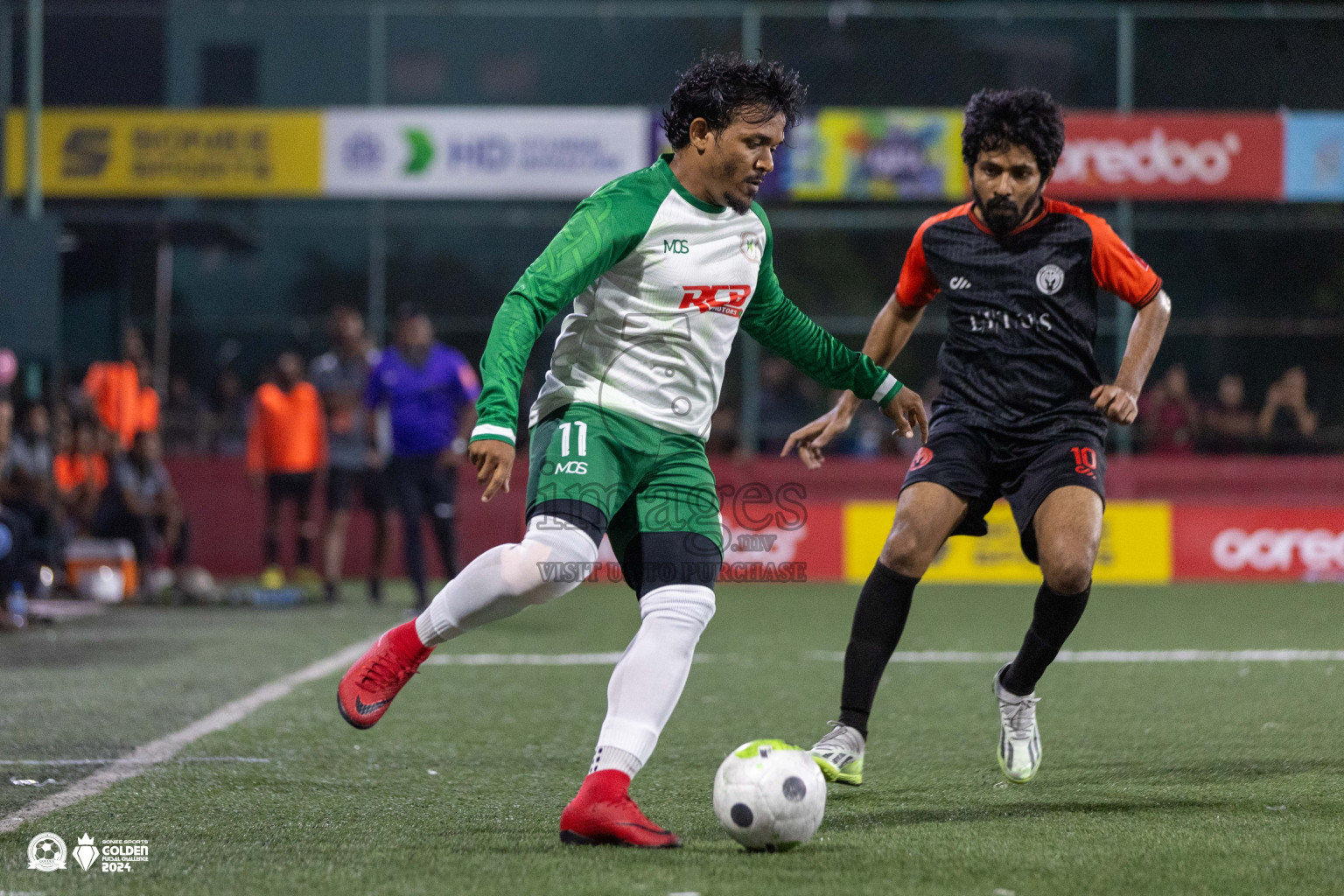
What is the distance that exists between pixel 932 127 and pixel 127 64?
34.2 feet

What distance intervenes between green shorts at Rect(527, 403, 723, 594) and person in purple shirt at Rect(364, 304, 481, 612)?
21.5ft

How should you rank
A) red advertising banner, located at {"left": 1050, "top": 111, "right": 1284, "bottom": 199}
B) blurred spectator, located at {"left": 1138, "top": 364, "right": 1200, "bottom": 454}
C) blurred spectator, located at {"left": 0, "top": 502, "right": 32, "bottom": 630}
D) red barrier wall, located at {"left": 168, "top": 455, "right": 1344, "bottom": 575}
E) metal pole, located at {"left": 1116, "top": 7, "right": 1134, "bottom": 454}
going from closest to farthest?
1. blurred spectator, located at {"left": 0, "top": 502, "right": 32, "bottom": 630}
2. red barrier wall, located at {"left": 168, "top": 455, "right": 1344, "bottom": 575}
3. blurred spectator, located at {"left": 1138, "top": 364, "right": 1200, "bottom": 454}
4. red advertising banner, located at {"left": 1050, "top": 111, "right": 1284, "bottom": 199}
5. metal pole, located at {"left": 1116, "top": 7, "right": 1134, "bottom": 454}

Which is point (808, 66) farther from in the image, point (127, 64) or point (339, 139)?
point (127, 64)

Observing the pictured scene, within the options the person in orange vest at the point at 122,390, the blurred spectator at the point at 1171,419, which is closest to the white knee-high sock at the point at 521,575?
the person in orange vest at the point at 122,390

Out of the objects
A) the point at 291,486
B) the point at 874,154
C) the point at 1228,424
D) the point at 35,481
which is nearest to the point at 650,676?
the point at 35,481

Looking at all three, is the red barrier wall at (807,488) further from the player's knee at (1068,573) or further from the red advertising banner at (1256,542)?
the player's knee at (1068,573)

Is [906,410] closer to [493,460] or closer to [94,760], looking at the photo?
[493,460]

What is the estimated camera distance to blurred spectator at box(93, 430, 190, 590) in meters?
12.5

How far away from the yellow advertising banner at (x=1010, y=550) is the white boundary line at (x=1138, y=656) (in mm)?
5127

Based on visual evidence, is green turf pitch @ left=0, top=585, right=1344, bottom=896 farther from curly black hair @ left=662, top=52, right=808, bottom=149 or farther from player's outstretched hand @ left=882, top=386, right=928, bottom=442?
curly black hair @ left=662, top=52, right=808, bottom=149

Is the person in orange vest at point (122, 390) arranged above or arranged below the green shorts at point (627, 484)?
below

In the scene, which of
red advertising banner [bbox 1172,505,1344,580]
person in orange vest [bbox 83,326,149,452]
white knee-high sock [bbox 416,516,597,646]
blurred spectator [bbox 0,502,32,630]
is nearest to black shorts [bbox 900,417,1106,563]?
white knee-high sock [bbox 416,516,597,646]

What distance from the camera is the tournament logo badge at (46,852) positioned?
11.5ft

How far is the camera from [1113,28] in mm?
16453
